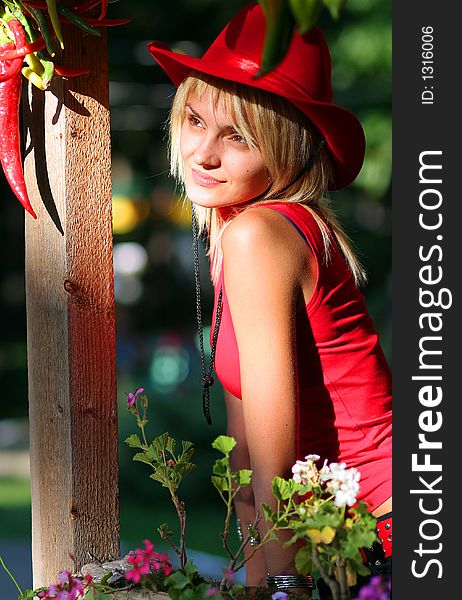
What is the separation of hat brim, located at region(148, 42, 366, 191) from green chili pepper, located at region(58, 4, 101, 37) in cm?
15

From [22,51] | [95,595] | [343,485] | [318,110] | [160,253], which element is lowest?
[95,595]

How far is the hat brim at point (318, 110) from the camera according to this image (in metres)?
1.76

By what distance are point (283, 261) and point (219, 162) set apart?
0.25 m

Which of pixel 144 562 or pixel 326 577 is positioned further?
pixel 144 562

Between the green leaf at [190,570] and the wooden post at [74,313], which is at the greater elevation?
the wooden post at [74,313]

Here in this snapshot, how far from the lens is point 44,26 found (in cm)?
177

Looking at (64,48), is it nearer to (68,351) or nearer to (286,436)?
(68,351)

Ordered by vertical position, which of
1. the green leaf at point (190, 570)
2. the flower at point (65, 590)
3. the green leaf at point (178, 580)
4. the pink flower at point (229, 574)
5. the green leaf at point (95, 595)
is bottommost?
the green leaf at point (95, 595)

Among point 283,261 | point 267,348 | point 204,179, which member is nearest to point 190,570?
point 267,348

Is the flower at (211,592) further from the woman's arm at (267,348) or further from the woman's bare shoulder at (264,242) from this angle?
the woman's bare shoulder at (264,242)

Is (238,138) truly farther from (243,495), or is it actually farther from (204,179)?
(243,495)

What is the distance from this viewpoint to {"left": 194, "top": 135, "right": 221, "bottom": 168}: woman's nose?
184 centimetres

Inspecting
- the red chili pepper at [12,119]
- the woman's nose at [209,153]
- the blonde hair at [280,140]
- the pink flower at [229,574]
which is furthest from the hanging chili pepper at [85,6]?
the pink flower at [229,574]

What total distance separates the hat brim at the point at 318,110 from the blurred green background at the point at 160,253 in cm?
207
